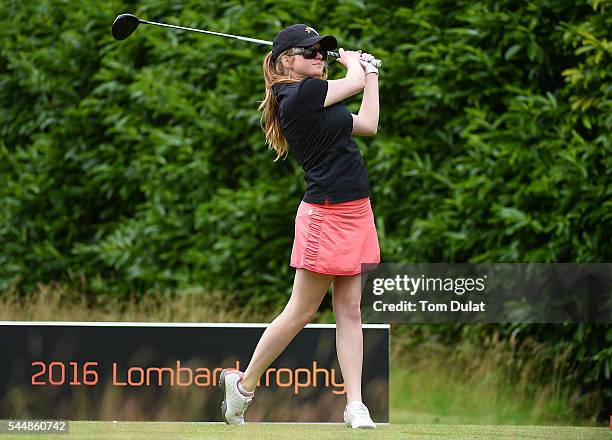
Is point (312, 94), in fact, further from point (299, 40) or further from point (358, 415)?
point (358, 415)

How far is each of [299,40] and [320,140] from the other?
43 cm

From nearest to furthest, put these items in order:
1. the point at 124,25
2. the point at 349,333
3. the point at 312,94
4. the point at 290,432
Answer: the point at 312,94
the point at 349,333
the point at 290,432
the point at 124,25

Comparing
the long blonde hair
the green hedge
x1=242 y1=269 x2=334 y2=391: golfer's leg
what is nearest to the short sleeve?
the long blonde hair

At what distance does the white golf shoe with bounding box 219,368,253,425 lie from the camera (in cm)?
534

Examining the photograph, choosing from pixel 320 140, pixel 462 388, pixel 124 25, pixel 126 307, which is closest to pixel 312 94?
pixel 320 140

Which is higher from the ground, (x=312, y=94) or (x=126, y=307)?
(x=312, y=94)

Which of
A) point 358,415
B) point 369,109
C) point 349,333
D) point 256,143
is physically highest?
point 369,109

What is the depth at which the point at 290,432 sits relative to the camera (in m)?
5.60

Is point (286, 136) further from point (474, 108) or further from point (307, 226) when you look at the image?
point (474, 108)

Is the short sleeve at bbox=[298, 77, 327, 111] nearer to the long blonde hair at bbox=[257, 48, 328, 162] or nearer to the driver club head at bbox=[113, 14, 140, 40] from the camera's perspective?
the long blonde hair at bbox=[257, 48, 328, 162]

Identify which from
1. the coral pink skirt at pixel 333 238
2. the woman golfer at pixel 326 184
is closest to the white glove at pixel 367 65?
the woman golfer at pixel 326 184

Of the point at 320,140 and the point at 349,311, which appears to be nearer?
the point at 320,140

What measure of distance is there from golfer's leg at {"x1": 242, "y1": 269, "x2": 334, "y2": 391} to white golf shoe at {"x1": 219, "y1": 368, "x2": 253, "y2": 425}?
0.11m

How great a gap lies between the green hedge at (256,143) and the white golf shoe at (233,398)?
9.28 ft
